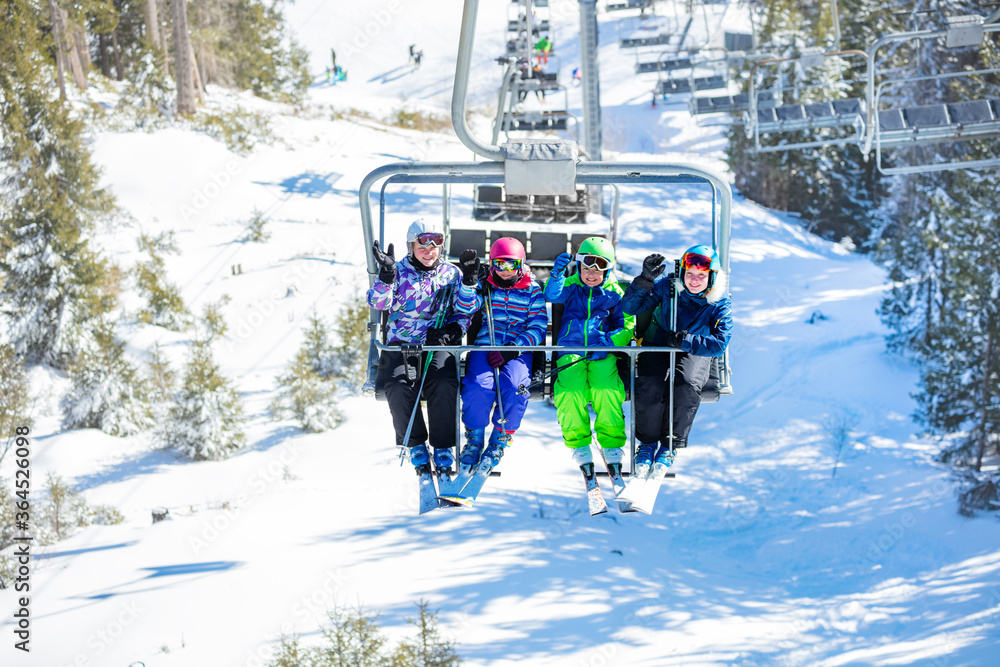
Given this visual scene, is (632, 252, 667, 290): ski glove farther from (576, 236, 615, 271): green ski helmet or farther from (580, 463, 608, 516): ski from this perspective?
(580, 463, 608, 516): ski

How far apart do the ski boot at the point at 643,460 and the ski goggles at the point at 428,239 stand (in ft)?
5.50

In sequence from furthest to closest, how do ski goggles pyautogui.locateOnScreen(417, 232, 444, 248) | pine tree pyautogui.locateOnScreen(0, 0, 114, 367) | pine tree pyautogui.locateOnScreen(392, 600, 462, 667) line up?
pine tree pyautogui.locateOnScreen(0, 0, 114, 367) → pine tree pyautogui.locateOnScreen(392, 600, 462, 667) → ski goggles pyautogui.locateOnScreen(417, 232, 444, 248)

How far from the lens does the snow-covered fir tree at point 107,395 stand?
44.2 ft

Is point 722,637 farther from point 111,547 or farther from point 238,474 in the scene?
point 111,547

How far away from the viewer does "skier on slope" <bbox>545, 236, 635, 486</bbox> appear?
475 centimetres

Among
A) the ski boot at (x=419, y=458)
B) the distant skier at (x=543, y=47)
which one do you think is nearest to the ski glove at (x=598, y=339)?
the ski boot at (x=419, y=458)

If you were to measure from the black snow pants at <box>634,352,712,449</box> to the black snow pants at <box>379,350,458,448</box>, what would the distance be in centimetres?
108

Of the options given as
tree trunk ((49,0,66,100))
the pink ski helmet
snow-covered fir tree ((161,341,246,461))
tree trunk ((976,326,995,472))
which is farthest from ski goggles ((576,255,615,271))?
tree trunk ((49,0,66,100))

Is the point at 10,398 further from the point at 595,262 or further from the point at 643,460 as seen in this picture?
the point at 643,460

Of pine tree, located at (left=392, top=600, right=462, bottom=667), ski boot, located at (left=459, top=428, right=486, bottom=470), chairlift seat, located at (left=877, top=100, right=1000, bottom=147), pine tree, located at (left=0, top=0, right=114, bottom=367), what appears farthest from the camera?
pine tree, located at (left=0, top=0, right=114, bottom=367)

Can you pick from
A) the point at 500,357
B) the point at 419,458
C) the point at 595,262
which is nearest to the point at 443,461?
the point at 419,458

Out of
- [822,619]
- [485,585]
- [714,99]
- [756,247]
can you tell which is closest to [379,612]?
[485,585]

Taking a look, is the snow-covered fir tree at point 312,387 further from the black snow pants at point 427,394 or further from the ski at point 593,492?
the ski at point 593,492

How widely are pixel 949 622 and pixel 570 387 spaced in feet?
35.5
